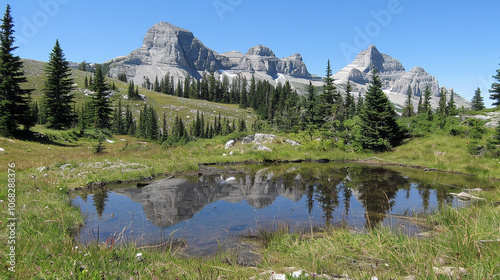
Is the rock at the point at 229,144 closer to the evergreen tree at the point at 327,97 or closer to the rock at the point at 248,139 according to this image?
the rock at the point at 248,139

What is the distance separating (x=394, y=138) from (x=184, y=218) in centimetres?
3253

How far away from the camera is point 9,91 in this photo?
29.0 meters

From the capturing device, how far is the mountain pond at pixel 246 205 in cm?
754

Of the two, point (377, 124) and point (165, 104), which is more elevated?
point (165, 104)

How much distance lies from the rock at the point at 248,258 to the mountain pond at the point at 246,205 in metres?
0.66

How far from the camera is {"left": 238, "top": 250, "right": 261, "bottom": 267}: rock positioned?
549 centimetres

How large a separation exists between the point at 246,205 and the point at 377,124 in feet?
86.6

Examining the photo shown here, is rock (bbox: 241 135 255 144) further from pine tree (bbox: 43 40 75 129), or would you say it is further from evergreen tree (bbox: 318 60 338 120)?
pine tree (bbox: 43 40 75 129)

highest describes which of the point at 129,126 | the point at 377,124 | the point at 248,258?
the point at 377,124

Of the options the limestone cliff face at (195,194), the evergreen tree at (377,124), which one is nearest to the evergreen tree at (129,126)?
the evergreen tree at (377,124)

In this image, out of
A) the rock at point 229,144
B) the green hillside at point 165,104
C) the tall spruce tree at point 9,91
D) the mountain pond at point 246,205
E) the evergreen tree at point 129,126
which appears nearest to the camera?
the mountain pond at point 246,205

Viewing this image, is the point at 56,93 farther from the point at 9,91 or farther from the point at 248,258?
the point at 248,258

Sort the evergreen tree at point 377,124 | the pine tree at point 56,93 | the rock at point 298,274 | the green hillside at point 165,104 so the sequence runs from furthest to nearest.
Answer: the green hillside at point 165,104 → the pine tree at point 56,93 → the evergreen tree at point 377,124 → the rock at point 298,274

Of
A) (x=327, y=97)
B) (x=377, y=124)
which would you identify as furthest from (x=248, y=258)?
(x=327, y=97)
